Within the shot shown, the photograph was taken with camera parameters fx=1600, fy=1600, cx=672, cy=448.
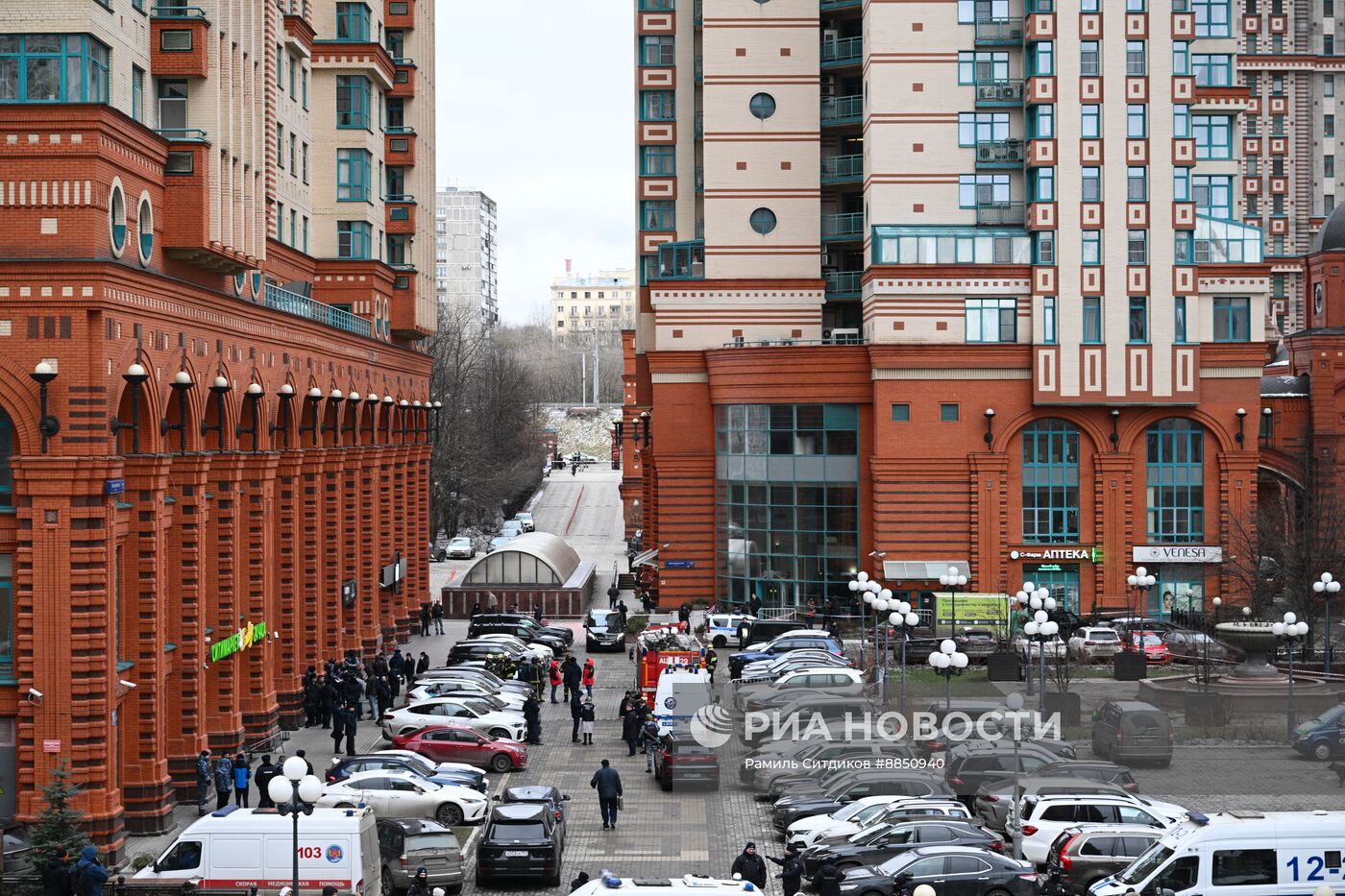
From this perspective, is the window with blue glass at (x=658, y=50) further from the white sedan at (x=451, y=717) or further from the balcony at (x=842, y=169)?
the white sedan at (x=451, y=717)

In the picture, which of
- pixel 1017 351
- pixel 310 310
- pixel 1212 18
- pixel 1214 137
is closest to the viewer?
pixel 310 310

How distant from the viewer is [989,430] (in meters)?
59.5

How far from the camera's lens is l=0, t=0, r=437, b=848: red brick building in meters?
27.8

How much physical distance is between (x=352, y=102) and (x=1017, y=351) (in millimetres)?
25845

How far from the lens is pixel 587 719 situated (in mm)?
42281

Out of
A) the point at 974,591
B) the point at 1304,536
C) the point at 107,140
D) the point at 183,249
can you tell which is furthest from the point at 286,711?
the point at 1304,536

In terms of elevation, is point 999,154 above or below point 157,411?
above

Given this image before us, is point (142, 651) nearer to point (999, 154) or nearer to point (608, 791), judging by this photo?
point (608, 791)

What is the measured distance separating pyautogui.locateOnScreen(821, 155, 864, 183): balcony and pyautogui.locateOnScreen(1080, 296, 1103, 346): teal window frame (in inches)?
484

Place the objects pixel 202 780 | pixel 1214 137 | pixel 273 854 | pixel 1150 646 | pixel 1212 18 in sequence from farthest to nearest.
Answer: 1. pixel 1214 137
2. pixel 1212 18
3. pixel 1150 646
4. pixel 202 780
5. pixel 273 854

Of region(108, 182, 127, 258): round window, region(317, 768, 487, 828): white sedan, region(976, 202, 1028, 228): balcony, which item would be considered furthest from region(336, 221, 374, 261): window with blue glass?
region(317, 768, 487, 828): white sedan

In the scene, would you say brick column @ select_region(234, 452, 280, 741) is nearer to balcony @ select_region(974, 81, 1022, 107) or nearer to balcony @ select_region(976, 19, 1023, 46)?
balcony @ select_region(974, 81, 1022, 107)

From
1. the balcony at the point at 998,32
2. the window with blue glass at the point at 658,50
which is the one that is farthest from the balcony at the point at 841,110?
the window with blue glass at the point at 658,50

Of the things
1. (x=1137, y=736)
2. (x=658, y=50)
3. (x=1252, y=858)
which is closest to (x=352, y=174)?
(x=658, y=50)
